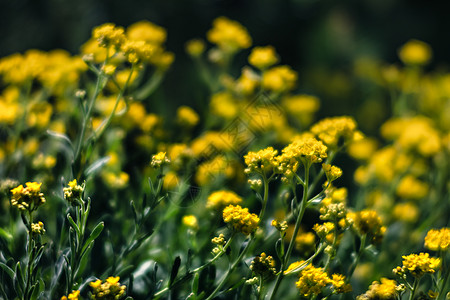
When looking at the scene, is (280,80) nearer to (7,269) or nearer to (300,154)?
(300,154)

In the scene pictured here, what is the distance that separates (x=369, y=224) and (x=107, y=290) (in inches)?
25.3

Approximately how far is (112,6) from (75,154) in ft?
7.08

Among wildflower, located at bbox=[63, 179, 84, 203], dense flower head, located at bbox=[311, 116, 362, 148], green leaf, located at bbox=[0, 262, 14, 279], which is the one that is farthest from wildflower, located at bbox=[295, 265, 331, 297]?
green leaf, located at bbox=[0, 262, 14, 279]

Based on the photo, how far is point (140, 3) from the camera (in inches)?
129

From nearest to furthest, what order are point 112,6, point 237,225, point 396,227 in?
point 237,225 < point 396,227 < point 112,6

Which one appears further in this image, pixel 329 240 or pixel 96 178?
pixel 96 178

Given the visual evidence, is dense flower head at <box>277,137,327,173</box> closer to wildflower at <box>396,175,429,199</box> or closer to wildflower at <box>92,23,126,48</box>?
wildflower at <box>92,23,126,48</box>

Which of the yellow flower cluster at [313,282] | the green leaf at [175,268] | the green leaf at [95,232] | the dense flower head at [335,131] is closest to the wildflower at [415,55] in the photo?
the dense flower head at [335,131]

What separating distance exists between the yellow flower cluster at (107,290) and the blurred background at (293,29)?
1372 mm

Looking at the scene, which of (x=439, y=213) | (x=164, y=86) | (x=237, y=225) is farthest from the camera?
(x=164, y=86)

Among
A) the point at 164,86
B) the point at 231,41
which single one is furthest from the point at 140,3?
the point at 231,41

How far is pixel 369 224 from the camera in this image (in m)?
1.22

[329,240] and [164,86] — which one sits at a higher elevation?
[329,240]

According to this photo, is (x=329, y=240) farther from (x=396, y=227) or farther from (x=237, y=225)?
(x=396, y=227)
